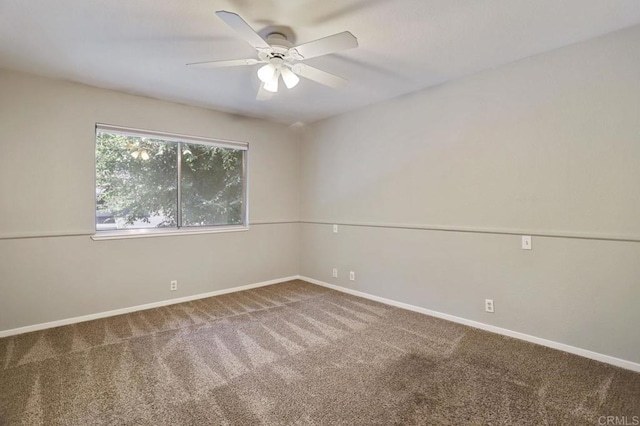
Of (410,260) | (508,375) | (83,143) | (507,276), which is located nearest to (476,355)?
(508,375)

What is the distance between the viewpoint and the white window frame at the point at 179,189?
11.0 ft

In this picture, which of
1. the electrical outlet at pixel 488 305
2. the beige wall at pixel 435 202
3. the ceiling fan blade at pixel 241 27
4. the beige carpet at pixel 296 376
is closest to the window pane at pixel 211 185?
the beige wall at pixel 435 202

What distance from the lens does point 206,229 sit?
4.09 m

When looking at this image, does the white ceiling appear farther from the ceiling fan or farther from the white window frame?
the white window frame

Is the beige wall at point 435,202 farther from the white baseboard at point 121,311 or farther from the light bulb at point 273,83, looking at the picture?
the light bulb at point 273,83

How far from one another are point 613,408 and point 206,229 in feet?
13.3

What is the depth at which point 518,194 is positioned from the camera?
2725 mm

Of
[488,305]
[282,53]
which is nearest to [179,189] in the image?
[282,53]

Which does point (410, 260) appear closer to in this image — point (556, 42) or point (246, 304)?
point (246, 304)

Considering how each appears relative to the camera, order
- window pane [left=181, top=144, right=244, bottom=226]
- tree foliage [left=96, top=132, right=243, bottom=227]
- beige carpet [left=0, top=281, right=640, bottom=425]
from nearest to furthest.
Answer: beige carpet [left=0, top=281, right=640, bottom=425] < tree foliage [left=96, top=132, right=243, bottom=227] < window pane [left=181, top=144, right=244, bottom=226]

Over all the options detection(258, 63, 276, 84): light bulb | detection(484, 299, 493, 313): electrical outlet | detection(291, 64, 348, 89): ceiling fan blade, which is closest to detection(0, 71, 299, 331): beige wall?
detection(258, 63, 276, 84): light bulb

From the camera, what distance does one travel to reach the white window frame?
3367 millimetres

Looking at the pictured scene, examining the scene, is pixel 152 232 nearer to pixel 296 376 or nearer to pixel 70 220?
pixel 70 220

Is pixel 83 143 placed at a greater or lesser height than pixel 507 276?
greater
